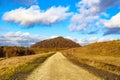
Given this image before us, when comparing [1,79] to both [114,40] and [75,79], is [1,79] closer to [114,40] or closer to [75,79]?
[75,79]

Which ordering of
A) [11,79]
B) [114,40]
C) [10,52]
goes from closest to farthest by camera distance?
1. [11,79]
2. [114,40]
3. [10,52]

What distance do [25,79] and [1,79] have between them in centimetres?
217

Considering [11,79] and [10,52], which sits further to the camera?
[10,52]

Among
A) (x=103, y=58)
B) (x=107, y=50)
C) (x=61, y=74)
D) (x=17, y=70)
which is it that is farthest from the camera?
(x=107, y=50)

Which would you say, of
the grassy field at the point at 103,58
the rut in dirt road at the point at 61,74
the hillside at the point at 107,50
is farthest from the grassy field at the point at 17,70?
the hillside at the point at 107,50

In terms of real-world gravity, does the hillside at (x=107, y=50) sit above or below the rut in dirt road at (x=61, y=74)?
above

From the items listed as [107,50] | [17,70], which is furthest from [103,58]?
→ [107,50]

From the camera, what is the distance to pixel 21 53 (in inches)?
6403

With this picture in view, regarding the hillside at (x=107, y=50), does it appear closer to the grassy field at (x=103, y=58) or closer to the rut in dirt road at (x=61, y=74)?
the grassy field at (x=103, y=58)

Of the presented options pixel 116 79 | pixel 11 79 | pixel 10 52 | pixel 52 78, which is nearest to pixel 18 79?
pixel 11 79

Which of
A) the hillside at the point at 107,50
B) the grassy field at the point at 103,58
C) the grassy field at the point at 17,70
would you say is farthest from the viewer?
the hillside at the point at 107,50

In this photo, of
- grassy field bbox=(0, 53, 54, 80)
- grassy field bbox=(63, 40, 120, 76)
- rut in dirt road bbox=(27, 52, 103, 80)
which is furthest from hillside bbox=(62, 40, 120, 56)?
rut in dirt road bbox=(27, 52, 103, 80)

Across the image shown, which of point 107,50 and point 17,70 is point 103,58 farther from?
→ point 107,50

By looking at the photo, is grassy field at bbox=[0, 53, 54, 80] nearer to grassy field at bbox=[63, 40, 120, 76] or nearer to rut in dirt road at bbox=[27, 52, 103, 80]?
rut in dirt road at bbox=[27, 52, 103, 80]
